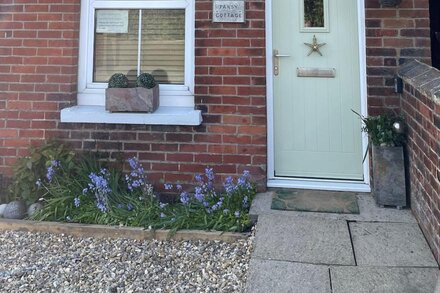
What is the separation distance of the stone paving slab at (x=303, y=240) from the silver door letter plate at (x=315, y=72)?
1.55 metres

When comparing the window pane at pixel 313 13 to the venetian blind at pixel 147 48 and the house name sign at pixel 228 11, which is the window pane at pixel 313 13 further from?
the venetian blind at pixel 147 48

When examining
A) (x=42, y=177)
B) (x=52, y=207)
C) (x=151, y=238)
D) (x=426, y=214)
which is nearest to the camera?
(x=426, y=214)

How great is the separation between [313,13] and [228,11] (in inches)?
34.5

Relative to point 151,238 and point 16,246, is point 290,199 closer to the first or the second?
point 151,238

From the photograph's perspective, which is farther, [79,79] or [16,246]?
[79,79]

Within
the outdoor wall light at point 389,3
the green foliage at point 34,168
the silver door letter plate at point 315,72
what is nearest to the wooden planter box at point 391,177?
the silver door letter plate at point 315,72

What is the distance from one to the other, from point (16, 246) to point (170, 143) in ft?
5.41

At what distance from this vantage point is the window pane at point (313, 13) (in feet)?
14.6

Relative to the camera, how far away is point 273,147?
177 inches

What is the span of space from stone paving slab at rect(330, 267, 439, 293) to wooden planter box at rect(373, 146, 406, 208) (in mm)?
1019

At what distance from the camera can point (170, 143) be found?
4.41 metres

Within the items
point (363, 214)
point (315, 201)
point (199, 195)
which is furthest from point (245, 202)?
point (363, 214)

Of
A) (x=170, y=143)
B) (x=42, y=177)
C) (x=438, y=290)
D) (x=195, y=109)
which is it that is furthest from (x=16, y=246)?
(x=438, y=290)

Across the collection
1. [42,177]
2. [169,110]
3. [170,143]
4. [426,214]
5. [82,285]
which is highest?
[169,110]
